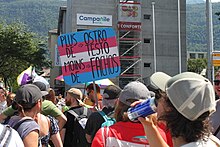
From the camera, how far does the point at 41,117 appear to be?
4383mm

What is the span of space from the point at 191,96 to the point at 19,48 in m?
38.9

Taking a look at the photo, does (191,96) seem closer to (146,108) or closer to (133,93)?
(146,108)

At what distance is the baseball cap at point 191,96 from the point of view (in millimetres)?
2291

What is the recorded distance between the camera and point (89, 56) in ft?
21.7

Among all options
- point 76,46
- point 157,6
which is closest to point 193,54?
point 157,6

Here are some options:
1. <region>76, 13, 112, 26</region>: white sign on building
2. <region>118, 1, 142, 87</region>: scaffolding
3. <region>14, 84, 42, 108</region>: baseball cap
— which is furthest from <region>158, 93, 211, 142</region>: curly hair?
<region>76, 13, 112, 26</region>: white sign on building

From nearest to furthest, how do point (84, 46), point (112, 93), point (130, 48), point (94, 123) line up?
point (94, 123), point (112, 93), point (84, 46), point (130, 48)

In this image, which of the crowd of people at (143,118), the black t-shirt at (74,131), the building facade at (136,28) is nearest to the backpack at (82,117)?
the black t-shirt at (74,131)

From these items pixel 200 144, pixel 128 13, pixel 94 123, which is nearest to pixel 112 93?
pixel 94 123

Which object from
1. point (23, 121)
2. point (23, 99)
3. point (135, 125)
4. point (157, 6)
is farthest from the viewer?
point (157, 6)

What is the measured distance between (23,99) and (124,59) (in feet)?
140

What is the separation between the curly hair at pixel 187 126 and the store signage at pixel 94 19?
43.4 meters

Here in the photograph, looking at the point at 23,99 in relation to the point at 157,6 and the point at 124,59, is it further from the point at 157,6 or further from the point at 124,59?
the point at 157,6

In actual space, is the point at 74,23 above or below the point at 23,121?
above
